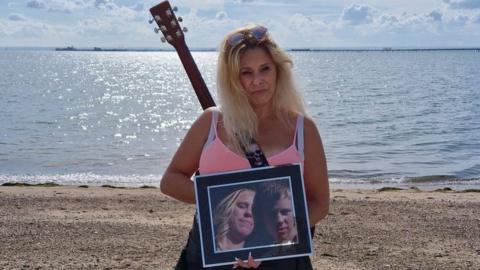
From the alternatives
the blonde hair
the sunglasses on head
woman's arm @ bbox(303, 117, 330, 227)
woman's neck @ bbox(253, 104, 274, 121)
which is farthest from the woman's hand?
the sunglasses on head

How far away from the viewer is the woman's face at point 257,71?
2623 millimetres

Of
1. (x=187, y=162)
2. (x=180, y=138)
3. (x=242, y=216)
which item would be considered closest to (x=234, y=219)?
(x=242, y=216)

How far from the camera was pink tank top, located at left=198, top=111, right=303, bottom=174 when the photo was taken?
2625 millimetres

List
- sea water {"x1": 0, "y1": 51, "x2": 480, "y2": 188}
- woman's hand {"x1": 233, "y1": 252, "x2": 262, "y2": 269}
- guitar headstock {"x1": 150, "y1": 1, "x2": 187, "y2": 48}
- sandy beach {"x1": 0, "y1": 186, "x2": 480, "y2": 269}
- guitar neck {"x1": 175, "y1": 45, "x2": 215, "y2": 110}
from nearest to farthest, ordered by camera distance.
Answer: woman's hand {"x1": 233, "y1": 252, "x2": 262, "y2": 269} → guitar headstock {"x1": 150, "y1": 1, "x2": 187, "y2": 48} → guitar neck {"x1": 175, "y1": 45, "x2": 215, "y2": 110} → sandy beach {"x1": 0, "y1": 186, "x2": 480, "y2": 269} → sea water {"x1": 0, "y1": 51, "x2": 480, "y2": 188}

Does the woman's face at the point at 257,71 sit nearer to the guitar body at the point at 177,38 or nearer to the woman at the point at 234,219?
the woman at the point at 234,219

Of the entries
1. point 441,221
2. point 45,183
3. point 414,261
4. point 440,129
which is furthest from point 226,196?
point 440,129

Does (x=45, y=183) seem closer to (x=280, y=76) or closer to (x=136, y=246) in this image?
(x=136, y=246)

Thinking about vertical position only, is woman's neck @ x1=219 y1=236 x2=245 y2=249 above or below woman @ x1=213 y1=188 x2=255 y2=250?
below

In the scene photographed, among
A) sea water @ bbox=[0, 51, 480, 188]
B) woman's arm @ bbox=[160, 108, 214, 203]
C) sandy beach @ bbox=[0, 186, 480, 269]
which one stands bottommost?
sea water @ bbox=[0, 51, 480, 188]

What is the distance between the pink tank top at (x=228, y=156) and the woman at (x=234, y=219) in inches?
4.2

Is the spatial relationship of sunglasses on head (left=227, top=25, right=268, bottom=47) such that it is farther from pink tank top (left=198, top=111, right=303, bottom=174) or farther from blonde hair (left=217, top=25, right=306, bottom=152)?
pink tank top (left=198, top=111, right=303, bottom=174)

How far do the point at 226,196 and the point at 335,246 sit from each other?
552 centimetres

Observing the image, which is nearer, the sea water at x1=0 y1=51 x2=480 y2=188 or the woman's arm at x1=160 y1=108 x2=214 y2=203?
the woman's arm at x1=160 y1=108 x2=214 y2=203

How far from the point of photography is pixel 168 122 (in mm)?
34406
